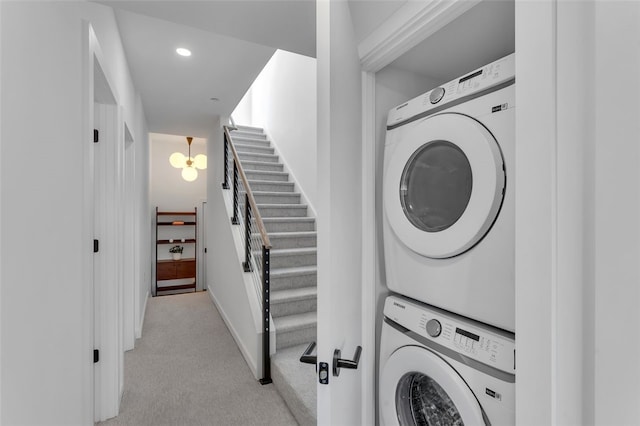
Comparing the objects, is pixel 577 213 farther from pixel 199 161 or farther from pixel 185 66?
pixel 199 161

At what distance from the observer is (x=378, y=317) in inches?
54.6

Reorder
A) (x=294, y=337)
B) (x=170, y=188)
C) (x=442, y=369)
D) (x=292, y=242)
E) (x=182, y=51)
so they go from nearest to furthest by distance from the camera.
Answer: (x=442, y=369)
(x=182, y=51)
(x=294, y=337)
(x=292, y=242)
(x=170, y=188)

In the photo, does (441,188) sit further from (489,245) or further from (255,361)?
(255,361)

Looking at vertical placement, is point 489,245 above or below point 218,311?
above

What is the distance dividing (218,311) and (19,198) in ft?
11.8

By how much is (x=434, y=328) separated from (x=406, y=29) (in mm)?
1035

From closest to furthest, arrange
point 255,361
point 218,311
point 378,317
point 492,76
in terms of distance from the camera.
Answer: point 492,76 → point 378,317 → point 255,361 → point 218,311

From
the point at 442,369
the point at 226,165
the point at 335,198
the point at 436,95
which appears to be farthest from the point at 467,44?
the point at 226,165

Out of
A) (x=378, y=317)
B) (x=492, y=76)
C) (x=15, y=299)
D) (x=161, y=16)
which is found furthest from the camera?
(x=161, y=16)

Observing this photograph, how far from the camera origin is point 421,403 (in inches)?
47.9

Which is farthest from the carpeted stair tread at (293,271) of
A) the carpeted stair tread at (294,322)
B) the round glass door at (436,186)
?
the round glass door at (436,186)

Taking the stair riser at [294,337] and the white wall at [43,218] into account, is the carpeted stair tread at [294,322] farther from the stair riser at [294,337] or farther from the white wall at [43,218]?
the white wall at [43,218]

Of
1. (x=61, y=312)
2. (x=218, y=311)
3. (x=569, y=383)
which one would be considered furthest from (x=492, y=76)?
(x=218, y=311)

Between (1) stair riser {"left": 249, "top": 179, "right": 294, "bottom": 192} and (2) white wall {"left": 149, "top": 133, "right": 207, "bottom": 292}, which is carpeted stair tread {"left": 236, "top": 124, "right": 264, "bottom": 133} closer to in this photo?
(1) stair riser {"left": 249, "top": 179, "right": 294, "bottom": 192}
